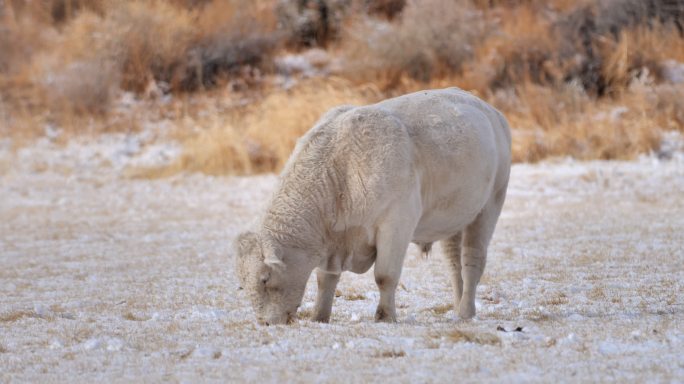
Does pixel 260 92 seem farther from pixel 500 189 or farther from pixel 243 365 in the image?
pixel 243 365

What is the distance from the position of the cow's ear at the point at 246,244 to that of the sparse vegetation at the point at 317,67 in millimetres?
11872

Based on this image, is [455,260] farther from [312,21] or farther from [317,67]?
[312,21]

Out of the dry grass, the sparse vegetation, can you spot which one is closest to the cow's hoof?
the dry grass

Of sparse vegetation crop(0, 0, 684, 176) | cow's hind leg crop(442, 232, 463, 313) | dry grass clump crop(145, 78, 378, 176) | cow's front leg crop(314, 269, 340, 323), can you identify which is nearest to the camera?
cow's front leg crop(314, 269, 340, 323)

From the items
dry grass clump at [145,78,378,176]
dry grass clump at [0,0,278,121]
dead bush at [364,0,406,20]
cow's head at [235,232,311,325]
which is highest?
dead bush at [364,0,406,20]

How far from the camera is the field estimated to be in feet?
18.0

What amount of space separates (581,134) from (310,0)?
1214 centimetres

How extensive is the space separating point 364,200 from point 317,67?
19.3 meters

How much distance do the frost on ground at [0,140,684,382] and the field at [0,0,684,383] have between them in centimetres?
3

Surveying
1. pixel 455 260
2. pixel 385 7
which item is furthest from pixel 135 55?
pixel 455 260

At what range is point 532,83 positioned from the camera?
21891mm

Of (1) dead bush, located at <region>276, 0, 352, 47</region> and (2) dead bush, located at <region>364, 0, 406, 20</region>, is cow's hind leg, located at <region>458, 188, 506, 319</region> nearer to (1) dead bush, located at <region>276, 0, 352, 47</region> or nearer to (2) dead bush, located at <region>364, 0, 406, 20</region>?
(1) dead bush, located at <region>276, 0, 352, 47</region>

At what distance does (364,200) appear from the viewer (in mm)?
6531

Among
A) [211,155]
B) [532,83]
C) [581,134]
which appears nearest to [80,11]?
[211,155]
